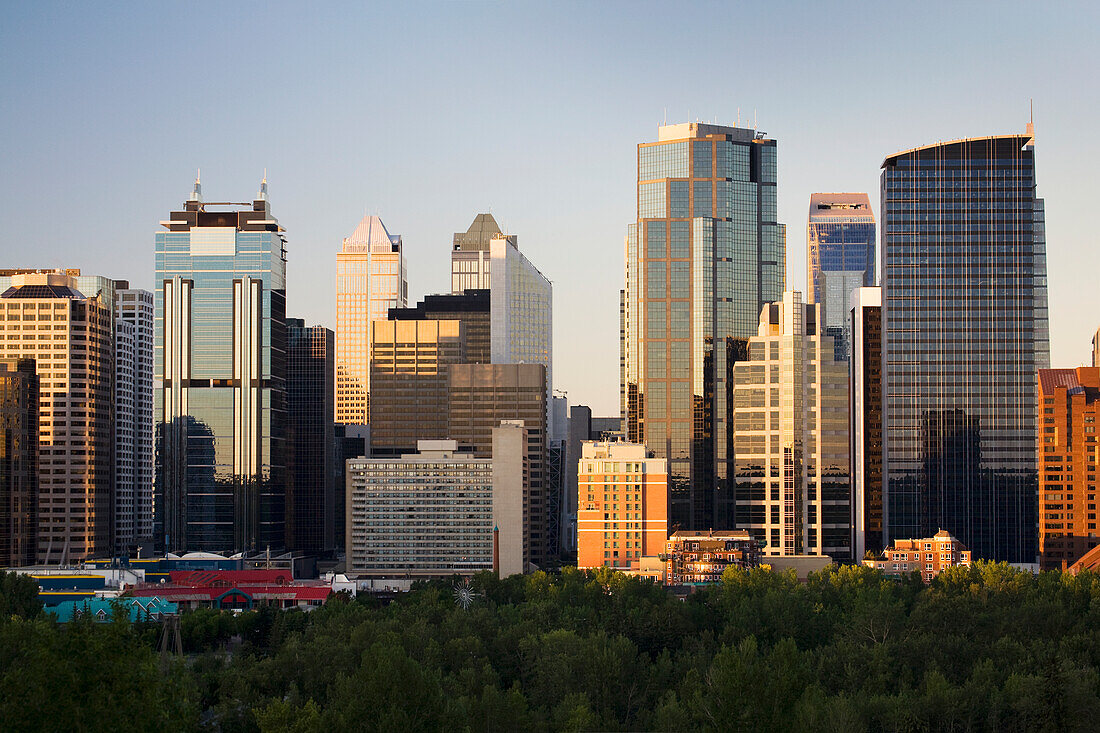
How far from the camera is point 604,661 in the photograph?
112375 mm

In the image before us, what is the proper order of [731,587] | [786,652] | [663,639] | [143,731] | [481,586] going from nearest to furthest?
[143,731], [786,652], [663,639], [731,587], [481,586]

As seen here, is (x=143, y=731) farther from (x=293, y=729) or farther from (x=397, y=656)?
(x=397, y=656)

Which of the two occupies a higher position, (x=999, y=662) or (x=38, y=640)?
(x=38, y=640)

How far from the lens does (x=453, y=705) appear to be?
89.0m

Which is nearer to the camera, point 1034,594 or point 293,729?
point 293,729

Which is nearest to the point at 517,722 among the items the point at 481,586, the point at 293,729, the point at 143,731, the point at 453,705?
the point at 453,705

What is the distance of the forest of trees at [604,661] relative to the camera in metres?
67.5

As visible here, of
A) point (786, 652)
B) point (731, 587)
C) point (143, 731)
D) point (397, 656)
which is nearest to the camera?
point (143, 731)

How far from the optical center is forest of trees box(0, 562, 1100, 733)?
67.5m

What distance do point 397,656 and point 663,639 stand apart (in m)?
57.5

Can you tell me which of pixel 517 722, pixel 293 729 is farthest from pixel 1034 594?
pixel 293 729

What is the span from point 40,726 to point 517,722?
33.2m

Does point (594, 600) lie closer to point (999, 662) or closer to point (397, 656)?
point (999, 662)

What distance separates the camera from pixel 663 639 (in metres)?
142
